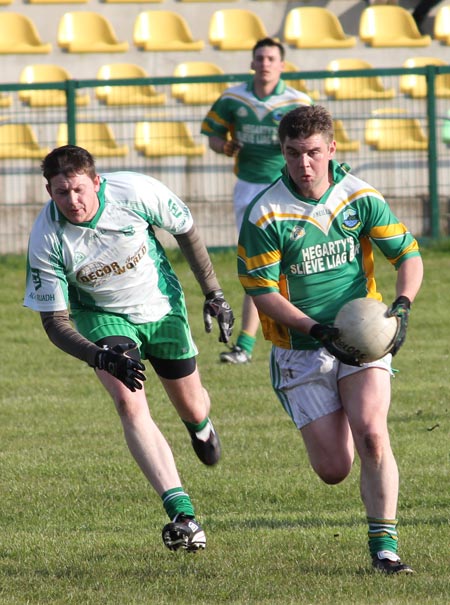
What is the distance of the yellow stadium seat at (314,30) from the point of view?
18703mm

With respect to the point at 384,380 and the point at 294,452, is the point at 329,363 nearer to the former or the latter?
the point at 384,380

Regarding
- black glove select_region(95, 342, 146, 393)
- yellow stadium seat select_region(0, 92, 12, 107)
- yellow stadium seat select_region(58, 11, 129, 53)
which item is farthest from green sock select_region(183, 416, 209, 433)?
yellow stadium seat select_region(58, 11, 129, 53)

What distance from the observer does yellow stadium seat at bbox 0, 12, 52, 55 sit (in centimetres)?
1800

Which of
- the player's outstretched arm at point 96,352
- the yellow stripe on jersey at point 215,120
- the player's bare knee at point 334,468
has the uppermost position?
the yellow stripe on jersey at point 215,120

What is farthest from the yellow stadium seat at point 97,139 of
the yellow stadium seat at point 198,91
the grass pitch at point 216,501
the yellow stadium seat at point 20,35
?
the grass pitch at point 216,501

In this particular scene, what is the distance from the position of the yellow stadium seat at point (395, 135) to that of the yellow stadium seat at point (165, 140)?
230cm

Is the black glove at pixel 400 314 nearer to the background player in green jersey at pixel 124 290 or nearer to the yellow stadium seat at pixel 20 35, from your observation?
the background player in green jersey at pixel 124 290

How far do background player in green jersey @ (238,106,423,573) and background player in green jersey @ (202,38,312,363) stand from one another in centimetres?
559

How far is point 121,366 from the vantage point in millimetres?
5629

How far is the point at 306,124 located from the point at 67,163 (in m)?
1.17

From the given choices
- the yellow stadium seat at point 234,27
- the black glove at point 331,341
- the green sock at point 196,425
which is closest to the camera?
the black glove at point 331,341

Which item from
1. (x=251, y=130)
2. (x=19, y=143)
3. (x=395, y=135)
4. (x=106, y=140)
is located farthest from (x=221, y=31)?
(x=251, y=130)

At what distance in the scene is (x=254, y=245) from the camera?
567 cm

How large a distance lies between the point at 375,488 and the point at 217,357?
6.46 meters
